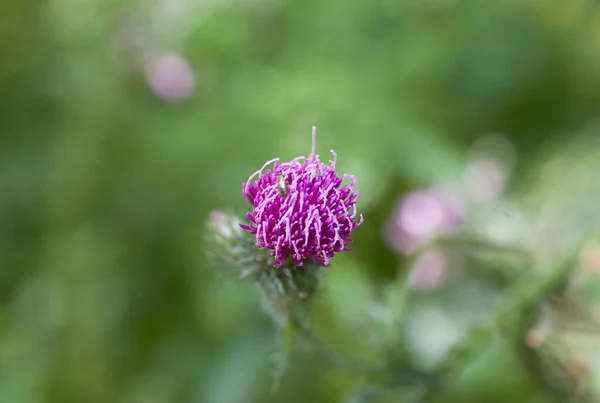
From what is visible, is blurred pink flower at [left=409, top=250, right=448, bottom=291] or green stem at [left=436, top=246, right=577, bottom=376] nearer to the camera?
green stem at [left=436, top=246, right=577, bottom=376]

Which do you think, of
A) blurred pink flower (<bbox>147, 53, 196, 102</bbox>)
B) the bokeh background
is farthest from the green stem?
blurred pink flower (<bbox>147, 53, 196, 102</bbox>)

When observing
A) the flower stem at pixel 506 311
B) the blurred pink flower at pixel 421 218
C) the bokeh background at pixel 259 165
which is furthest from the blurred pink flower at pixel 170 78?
the flower stem at pixel 506 311

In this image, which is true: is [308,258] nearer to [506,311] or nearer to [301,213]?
[301,213]

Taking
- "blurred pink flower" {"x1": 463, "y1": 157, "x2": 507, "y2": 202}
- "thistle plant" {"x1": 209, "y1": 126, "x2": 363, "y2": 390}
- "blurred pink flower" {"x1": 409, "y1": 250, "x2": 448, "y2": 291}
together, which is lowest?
"thistle plant" {"x1": 209, "y1": 126, "x2": 363, "y2": 390}

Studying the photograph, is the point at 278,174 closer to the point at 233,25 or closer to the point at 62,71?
the point at 233,25

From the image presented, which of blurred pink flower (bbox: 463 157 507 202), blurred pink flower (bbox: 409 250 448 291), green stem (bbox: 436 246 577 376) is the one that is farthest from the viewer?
blurred pink flower (bbox: 463 157 507 202)

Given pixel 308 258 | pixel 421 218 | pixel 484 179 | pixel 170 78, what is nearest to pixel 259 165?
pixel 421 218

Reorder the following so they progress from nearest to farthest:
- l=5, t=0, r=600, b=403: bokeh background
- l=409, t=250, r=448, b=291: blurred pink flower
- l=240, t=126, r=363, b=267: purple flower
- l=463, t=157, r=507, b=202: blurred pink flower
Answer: l=240, t=126, r=363, b=267: purple flower
l=5, t=0, r=600, b=403: bokeh background
l=409, t=250, r=448, b=291: blurred pink flower
l=463, t=157, r=507, b=202: blurred pink flower

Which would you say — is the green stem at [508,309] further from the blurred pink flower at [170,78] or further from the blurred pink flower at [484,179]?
the blurred pink flower at [170,78]

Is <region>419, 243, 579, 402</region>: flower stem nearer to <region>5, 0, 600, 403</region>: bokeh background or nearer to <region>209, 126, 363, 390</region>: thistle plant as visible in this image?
<region>5, 0, 600, 403</region>: bokeh background
